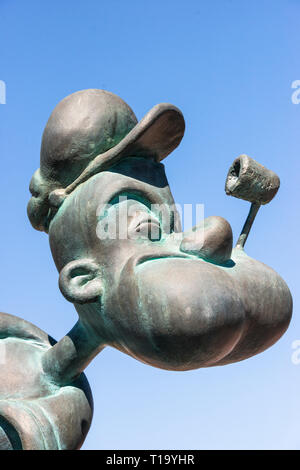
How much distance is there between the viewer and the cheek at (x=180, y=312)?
10.8 ft

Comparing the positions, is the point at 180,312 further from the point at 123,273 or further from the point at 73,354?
the point at 73,354

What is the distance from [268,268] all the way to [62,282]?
3.28ft

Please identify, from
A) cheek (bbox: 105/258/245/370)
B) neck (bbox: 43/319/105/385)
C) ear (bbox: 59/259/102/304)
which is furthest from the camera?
neck (bbox: 43/319/105/385)

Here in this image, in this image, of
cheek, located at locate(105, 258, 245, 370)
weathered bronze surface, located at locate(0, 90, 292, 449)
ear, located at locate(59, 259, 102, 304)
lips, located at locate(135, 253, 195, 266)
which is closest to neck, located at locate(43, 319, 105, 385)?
weathered bronze surface, located at locate(0, 90, 292, 449)

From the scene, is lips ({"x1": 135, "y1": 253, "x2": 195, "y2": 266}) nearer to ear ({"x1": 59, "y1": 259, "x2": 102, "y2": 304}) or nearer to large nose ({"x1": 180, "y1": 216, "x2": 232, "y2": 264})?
large nose ({"x1": 180, "y1": 216, "x2": 232, "y2": 264})

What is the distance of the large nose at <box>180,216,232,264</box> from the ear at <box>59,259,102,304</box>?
1.48 feet

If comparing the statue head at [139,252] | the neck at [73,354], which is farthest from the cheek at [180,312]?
the neck at [73,354]

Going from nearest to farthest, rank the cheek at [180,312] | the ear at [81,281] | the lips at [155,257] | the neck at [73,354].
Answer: the cheek at [180,312], the lips at [155,257], the ear at [81,281], the neck at [73,354]

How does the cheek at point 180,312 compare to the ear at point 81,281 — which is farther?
the ear at point 81,281

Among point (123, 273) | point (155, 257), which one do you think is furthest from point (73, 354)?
point (155, 257)

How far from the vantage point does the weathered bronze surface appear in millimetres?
3363

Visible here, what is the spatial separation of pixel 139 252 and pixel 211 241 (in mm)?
336

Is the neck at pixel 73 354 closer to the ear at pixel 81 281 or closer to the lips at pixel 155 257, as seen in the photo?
the ear at pixel 81 281
